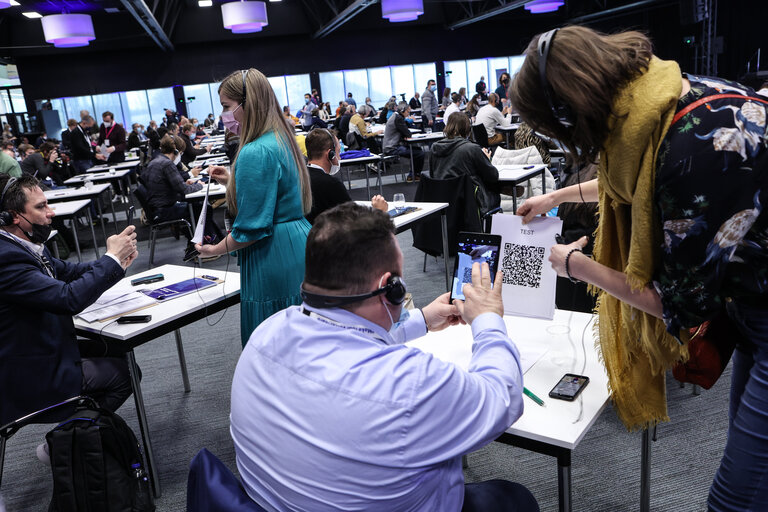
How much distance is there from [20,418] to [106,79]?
2031 cm

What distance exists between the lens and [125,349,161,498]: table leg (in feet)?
8.07

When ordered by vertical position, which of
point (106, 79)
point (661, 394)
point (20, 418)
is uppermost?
point (106, 79)

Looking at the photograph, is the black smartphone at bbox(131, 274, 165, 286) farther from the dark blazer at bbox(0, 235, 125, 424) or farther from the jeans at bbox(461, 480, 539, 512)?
the jeans at bbox(461, 480, 539, 512)

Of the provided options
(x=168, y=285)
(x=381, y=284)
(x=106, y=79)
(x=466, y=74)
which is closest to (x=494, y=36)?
(x=466, y=74)

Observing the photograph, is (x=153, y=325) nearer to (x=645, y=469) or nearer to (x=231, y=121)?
(x=231, y=121)

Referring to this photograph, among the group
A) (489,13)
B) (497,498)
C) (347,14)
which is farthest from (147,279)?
(489,13)

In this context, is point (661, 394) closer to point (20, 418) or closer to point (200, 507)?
point (200, 507)

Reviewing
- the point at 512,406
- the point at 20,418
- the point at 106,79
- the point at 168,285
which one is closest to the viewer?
the point at 512,406

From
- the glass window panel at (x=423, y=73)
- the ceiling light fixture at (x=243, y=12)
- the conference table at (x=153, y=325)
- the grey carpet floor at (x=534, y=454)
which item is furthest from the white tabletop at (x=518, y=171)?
the glass window panel at (x=423, y=73)

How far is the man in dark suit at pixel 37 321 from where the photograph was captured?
7.29ft

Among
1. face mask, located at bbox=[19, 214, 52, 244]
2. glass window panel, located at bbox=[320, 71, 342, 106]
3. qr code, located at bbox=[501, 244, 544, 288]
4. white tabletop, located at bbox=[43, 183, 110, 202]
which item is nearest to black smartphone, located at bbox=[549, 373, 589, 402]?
qr code, located at bbox=[501, 244, 544, 288]

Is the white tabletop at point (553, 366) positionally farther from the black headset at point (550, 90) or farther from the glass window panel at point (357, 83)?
the glass window panel at point (357, 83)

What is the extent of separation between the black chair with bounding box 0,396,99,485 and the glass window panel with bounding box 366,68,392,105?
21.0 metres

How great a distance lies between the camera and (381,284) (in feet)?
3.80
